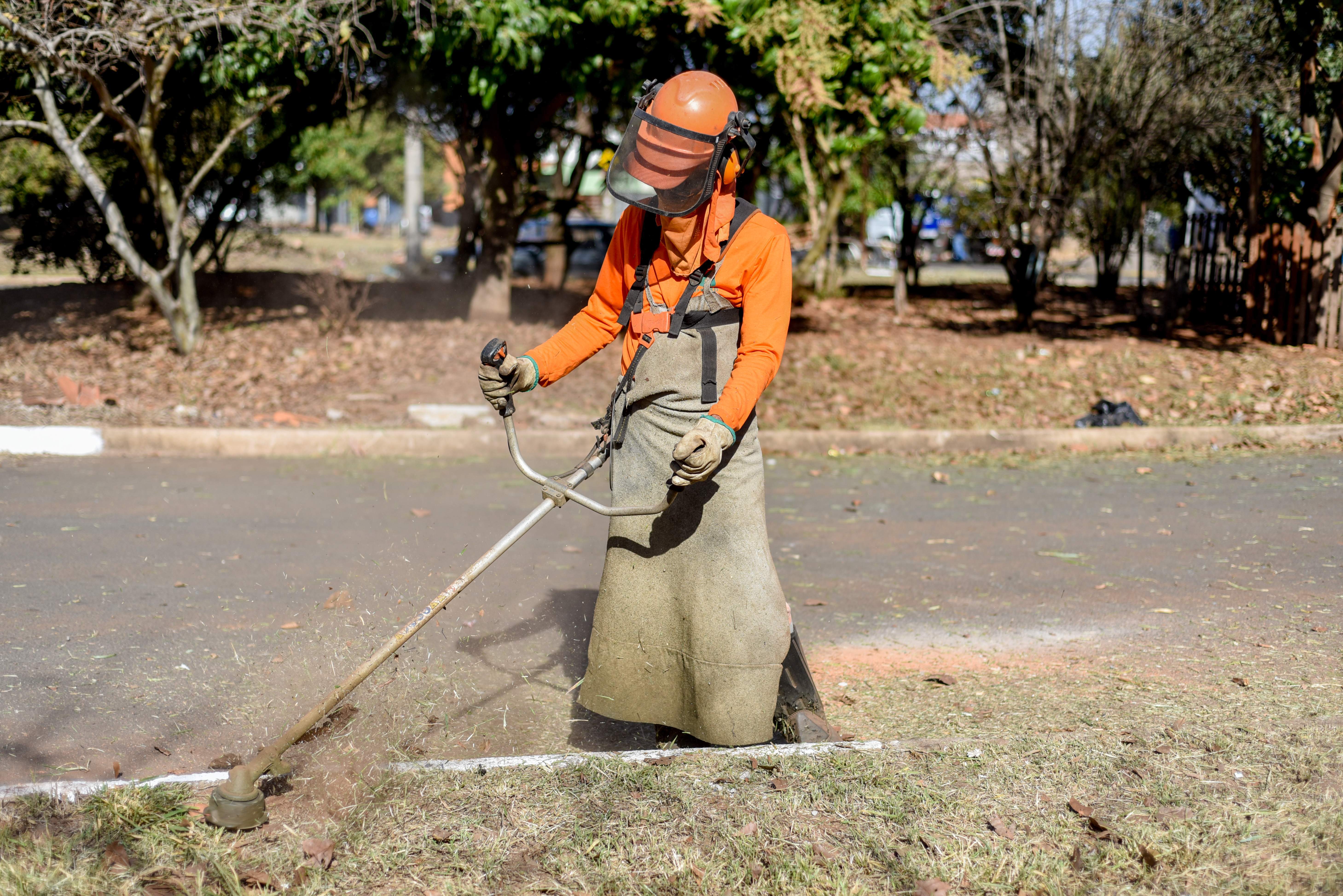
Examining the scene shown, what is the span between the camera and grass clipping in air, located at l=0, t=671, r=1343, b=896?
9.36 feet

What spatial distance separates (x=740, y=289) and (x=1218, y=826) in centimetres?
191

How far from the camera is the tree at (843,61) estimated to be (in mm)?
10445

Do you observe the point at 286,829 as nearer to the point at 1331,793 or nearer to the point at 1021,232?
the point at 1331,793

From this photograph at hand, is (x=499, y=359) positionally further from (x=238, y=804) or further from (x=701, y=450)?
(x=238, y=804)

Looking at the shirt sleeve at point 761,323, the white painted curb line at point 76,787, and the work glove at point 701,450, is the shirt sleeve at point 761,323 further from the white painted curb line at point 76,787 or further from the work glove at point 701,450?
the white painted curb line at point 76,787

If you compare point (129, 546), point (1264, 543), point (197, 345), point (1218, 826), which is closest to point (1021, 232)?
point (1264, 543)

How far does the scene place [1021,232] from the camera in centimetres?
1395

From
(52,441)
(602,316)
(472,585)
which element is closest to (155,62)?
(52,441)

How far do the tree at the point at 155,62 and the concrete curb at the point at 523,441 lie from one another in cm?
252

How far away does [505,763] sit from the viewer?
3.44 meters

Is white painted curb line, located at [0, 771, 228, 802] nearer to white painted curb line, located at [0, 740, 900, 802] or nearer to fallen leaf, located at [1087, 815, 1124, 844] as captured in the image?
white painted curb line, located at [0, 740, 900, 802]

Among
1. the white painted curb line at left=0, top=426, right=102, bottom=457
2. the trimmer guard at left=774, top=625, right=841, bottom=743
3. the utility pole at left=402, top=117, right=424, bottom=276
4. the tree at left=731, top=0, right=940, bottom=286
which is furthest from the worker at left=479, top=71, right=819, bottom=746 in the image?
the utility pole at left=402, top=117, right=424, bottom=276

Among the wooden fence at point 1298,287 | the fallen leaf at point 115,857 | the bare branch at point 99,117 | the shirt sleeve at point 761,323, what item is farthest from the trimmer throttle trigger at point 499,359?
the wooden fence at point 1298,287

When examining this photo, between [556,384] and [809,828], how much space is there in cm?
808
